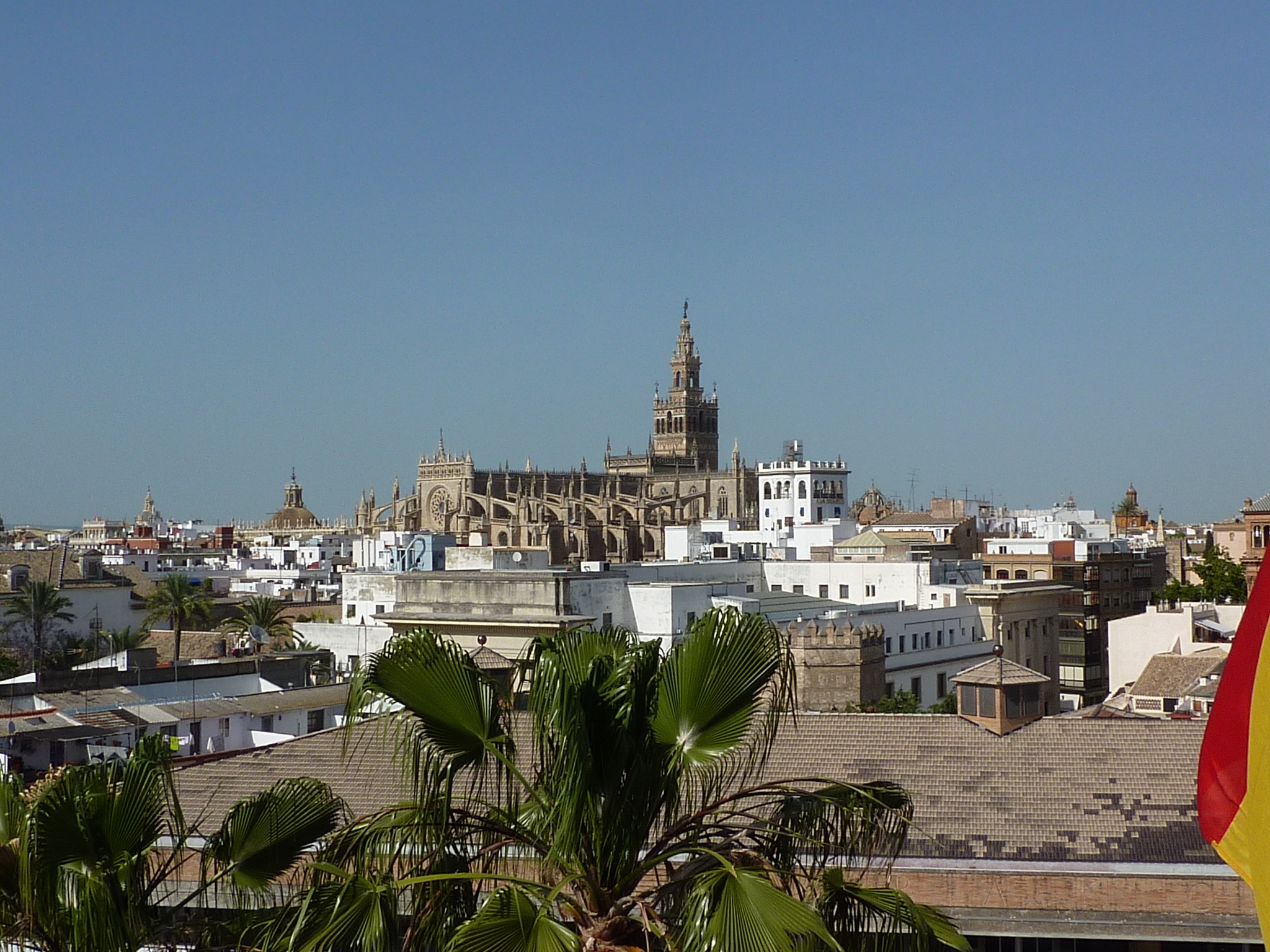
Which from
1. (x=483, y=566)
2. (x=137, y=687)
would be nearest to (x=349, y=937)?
(x=137, y=687)

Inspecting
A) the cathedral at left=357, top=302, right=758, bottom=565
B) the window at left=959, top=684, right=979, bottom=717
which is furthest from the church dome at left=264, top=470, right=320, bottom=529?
the window at left=959, top=684, right=979, bottom=717

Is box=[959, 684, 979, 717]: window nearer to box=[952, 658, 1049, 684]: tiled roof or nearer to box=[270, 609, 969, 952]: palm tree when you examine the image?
box=[952, 658, 1049, 684]: tiled roof

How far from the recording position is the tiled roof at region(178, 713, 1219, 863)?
1209 centimetres

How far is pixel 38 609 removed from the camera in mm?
44469

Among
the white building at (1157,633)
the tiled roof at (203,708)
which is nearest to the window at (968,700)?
the tiled roof at (203,708)

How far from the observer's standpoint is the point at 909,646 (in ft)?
122

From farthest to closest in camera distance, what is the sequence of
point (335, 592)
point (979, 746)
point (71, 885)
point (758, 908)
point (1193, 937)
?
point (335, 592) → point (979, 746) → point (1193, 937) → point (71, 885) → point (758, 908)

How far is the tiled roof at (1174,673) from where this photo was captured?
25891mm

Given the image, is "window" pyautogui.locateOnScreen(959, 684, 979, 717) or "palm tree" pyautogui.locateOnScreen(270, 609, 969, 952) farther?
"window" pyautogui.locateOnScreen(959, 684, 979, 717)

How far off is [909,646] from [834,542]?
21572mm

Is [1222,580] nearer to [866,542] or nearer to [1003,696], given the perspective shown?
[866,542]

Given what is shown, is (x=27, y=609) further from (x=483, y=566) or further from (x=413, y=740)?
(x=413, y=740)

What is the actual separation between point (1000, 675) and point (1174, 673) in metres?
13.1

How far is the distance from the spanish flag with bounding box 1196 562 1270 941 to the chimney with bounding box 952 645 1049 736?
10.7 m
